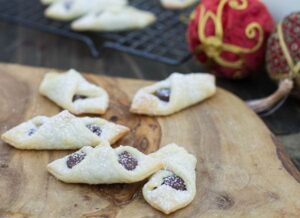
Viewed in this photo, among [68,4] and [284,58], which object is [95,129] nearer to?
[284,58]

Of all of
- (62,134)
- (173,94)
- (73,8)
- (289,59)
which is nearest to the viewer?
(62,134)

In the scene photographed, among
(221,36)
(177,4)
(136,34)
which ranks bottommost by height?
(136,34)

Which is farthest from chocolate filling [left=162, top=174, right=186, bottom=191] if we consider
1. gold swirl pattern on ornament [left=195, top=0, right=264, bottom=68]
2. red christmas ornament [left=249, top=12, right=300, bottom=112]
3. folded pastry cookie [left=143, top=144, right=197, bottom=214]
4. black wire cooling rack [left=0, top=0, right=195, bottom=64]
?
black wire cooling rack [left=0, top=0, right=195, bottom=64]

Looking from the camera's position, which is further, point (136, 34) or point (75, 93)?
point (136, 34)

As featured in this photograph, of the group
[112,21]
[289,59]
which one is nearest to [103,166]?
[289,59]

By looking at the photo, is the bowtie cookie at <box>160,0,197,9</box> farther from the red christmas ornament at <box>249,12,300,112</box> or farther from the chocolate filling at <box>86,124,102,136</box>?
the chocolate filling at <box>86,124,102,136</box>

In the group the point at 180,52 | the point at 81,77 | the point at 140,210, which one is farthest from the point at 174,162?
the point at 180,52

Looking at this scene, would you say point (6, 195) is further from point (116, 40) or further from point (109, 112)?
point (116, 40)
